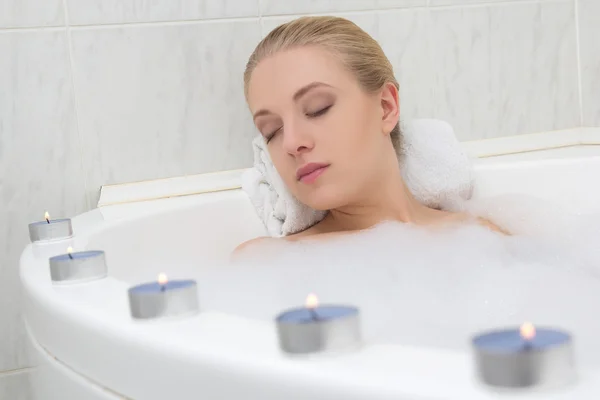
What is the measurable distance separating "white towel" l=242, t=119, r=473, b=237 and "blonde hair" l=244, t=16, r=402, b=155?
198mm

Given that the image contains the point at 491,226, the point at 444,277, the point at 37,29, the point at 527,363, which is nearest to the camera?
the point at 527,363

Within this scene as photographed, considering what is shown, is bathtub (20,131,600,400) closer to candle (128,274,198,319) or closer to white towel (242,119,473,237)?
candle (128,274,198,319)

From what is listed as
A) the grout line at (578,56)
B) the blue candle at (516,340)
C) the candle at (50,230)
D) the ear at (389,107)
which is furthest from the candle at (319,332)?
the grout line at (578,56)

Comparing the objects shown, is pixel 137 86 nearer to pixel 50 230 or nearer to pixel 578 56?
pixel 50 230

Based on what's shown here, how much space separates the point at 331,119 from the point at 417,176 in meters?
0.38

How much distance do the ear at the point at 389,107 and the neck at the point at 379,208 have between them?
0.27 feet

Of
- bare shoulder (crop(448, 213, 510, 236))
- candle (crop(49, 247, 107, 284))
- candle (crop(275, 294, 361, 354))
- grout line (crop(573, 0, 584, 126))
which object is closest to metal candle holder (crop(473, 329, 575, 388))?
candle (crop(275, 294, 361, 354))

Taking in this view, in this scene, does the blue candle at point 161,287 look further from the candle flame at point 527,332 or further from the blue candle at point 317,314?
the candle flame at point 527,332

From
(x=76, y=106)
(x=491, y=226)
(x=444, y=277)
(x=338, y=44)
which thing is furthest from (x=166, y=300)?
(x=76, y=106)

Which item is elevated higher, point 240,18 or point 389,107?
point 240,18

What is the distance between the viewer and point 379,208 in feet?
5.19

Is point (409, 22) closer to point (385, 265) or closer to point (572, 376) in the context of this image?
point (385, 265)

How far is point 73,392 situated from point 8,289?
1.08m

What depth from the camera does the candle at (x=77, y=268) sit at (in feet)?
3.09
